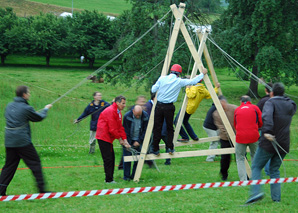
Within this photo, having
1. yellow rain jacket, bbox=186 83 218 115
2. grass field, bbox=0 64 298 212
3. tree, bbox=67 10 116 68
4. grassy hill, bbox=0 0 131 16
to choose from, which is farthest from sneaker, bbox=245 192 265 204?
grassy hill, bbox=0 0 131 16

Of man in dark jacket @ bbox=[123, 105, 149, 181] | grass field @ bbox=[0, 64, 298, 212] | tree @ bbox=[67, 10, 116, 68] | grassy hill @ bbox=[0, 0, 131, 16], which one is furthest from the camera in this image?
grassy hill @ bbox=[0, 0, 131, 16]

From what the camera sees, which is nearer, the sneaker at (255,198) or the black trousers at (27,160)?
the sneaker at (255,198)

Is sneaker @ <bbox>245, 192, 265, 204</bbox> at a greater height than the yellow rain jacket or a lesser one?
lesser

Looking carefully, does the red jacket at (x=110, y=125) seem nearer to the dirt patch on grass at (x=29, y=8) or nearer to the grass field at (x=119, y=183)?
the grass field at (x=119, y=183)

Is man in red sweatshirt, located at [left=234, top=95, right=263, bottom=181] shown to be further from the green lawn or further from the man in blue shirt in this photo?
the green lawn

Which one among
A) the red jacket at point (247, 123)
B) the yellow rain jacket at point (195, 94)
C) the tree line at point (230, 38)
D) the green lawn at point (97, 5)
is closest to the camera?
the red jacket at point (247, 123)

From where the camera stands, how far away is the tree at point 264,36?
2767 centimetres

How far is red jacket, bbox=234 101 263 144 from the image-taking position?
277 inches

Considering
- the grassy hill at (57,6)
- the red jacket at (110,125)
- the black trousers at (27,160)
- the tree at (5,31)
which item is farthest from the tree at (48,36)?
the black trousers at (27,160)

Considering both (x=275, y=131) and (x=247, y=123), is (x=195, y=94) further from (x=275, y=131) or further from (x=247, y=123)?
(x=275, y=131)

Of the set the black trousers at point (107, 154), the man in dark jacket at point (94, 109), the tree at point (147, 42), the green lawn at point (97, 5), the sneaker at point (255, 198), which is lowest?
the sneaker at point (255, 198)

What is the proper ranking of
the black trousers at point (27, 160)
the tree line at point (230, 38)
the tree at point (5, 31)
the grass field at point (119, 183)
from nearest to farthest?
the grass field at point (119, 183), the black trousers at point (27, 160), the tree line at point (230, 38), the tree at point (5, 31)

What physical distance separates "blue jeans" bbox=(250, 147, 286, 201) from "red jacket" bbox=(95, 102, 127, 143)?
2693 millimetres

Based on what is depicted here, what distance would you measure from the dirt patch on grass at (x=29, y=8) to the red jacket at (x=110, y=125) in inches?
2412
